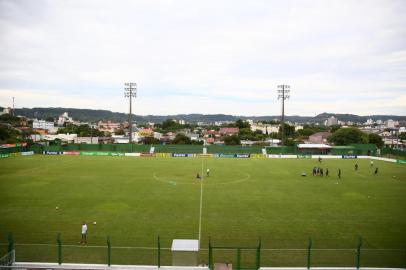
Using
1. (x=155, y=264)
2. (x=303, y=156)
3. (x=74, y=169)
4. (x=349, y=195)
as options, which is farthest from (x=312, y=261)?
(x=303, y=156)

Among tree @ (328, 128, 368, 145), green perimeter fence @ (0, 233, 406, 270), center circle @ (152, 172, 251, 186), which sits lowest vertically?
center circle @ (152, 172, 251, 186)

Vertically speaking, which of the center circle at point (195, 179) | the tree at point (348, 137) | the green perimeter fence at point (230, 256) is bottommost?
the center circle at point (195, 179)

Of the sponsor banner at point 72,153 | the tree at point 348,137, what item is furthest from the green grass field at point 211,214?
the tree at point 348,137

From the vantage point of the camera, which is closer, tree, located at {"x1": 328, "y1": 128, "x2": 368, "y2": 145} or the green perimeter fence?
the green perimeter fence

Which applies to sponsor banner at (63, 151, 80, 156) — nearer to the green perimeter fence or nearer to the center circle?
the center circle

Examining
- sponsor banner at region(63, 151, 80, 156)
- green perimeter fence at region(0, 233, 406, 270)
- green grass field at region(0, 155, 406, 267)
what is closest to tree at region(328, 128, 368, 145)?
green grass field at region(0, 155, 406, 267)

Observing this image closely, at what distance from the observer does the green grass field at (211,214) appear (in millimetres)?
15531

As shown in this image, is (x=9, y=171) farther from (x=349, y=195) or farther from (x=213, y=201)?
(x=349, y=195)

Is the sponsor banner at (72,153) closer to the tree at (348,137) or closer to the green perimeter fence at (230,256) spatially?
the green perimeter fence at (230,256)

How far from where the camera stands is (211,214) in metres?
23.8

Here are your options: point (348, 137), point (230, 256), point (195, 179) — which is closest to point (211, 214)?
point (230, 256)

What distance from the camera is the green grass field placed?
51.0 feet

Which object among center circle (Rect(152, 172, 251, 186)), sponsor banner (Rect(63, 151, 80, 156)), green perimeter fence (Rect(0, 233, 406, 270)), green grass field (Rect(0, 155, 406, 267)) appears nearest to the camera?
green perimeter fence (Rect(0, 233, 406, 270))

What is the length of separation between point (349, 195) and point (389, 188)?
678cm
